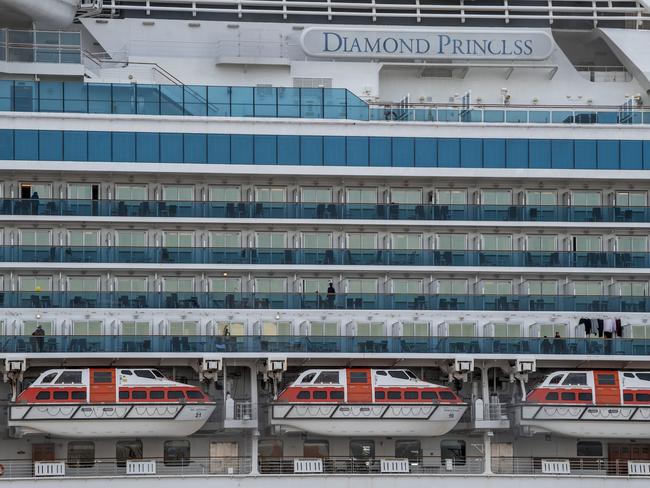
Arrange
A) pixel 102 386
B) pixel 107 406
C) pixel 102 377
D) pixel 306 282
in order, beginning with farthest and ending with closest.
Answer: pixel 306 282
pixel 102 377
pixel 102 386
pixel 107 406

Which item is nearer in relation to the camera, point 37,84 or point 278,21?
point 37,84

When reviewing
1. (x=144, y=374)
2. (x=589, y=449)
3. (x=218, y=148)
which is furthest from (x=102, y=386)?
(x=589, y=449)

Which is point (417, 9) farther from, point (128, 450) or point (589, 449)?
point (128, 450)

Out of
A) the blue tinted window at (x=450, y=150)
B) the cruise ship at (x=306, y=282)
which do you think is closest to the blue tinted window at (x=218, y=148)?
the cruise ship at (x=306, y=282)

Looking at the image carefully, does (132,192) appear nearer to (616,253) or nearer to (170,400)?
(170,400)

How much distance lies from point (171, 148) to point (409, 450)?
13.4m

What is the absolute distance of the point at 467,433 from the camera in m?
78.2

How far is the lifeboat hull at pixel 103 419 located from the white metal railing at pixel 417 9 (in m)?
16.5

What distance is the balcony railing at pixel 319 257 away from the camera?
77188mm

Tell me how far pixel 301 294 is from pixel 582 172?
1091 cm

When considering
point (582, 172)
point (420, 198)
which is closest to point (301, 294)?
point (420, 198)

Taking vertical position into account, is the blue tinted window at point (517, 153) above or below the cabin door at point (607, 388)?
above

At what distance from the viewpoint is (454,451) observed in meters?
78.5

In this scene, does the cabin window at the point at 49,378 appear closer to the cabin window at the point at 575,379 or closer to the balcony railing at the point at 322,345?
the balcony railing at the point at 322,345
